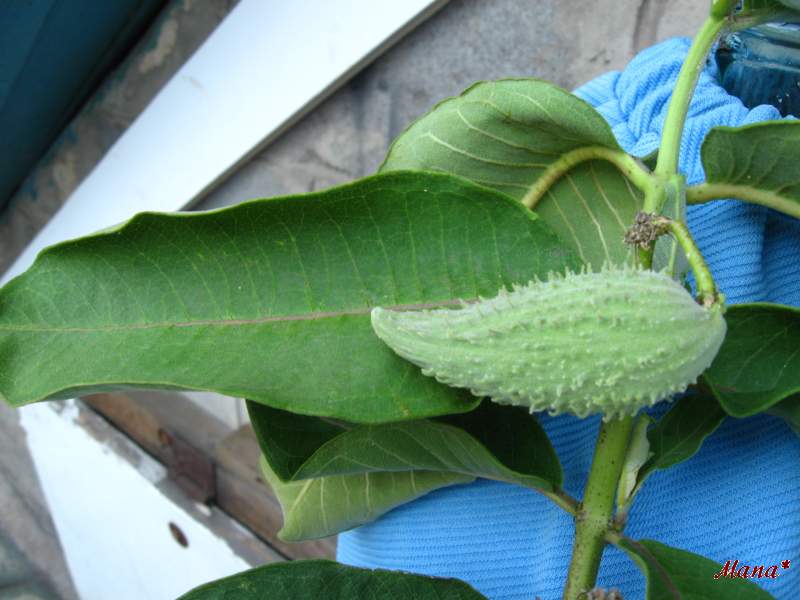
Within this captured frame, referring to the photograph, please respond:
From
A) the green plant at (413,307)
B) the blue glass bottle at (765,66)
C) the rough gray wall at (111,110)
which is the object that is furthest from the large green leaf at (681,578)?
the rough gray wall at (111,110)

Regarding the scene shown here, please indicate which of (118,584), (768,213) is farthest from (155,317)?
(118,584)

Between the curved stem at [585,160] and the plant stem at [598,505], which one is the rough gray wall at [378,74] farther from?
the plant stem at [598,505]

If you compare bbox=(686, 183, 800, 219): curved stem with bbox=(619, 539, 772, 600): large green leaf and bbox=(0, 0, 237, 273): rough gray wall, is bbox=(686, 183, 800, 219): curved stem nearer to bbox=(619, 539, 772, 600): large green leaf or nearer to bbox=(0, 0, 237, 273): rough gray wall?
bbox=(619, 539, 772, 600): large green leaf

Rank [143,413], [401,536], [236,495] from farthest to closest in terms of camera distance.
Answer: [143,413] → [236,495] → [401,536]

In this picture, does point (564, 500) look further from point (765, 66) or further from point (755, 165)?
point (765, 66)

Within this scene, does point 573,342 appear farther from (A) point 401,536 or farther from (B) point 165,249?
(A) point 401,536
